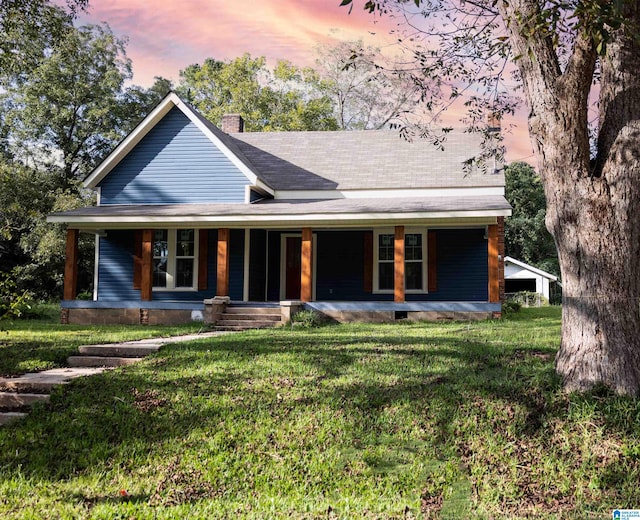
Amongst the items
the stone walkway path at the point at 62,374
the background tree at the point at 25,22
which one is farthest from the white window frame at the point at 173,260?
the stone walkway path at the point at 62,374

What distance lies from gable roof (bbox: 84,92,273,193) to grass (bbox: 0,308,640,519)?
998 centimetres

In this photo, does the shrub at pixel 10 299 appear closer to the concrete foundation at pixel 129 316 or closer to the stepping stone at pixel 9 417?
the stepping stone at pixel 9 417

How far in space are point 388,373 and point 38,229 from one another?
21.7m

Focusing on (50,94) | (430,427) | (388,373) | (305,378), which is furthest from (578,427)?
(50,94)

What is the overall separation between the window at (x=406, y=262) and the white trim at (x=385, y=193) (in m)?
1.41

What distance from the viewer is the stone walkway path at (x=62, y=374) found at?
6371 mm

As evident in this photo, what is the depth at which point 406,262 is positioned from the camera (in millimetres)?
16281

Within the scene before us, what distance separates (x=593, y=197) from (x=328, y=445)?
3490 millimetres

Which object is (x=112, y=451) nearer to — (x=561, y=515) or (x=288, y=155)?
(x=561, y=515)

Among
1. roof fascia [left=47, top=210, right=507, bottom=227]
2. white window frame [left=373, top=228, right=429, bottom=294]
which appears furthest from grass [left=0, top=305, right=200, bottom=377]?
white window frame [left=373, top=228, right=429, bottom=294]

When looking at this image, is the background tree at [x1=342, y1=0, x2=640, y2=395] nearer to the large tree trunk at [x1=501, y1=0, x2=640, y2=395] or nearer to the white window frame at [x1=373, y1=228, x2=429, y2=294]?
the large tree trunk at [x1=501, y1=0, x2=640, y2=395]

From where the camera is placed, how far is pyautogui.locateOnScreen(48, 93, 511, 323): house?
15.1 meters

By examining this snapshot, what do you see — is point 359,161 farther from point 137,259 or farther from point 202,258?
point 137,259

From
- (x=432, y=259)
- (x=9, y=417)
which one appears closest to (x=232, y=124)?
(x=432, y=259)
